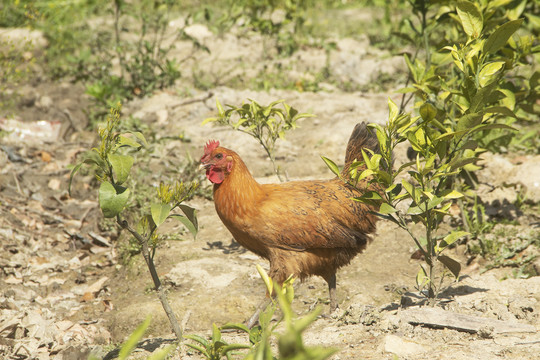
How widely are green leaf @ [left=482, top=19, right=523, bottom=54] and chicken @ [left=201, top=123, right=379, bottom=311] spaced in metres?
1.21

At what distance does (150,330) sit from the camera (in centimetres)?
421

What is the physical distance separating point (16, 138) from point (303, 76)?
4143 mm

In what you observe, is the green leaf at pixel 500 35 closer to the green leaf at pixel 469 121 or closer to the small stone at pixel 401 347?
the green leaf at pixel 469 121

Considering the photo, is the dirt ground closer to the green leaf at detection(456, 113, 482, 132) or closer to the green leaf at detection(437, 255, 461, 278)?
the green leaf at detection(437, 255, 461, 278)

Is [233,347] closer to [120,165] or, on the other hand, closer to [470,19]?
[120,165]

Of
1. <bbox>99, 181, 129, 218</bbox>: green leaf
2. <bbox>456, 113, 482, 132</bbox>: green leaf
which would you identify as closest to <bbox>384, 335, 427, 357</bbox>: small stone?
<bbox>456, 113, 482, 132</bbox>: green leaf

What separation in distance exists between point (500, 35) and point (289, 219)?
1.81 meters

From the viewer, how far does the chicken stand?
13.3ft

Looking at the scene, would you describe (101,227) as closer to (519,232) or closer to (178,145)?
(178,145)

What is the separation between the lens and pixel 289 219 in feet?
13.4

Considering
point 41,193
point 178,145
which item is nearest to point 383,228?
point 178,145

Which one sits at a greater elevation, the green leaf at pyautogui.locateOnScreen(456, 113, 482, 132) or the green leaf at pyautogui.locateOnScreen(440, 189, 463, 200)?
the green leaf at pyautogui.locateOnScreen(456, 113, 482, 132)

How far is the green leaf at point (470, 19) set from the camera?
3680 mm

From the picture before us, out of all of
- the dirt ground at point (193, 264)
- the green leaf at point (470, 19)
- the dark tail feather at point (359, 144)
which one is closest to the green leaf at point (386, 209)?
the dirt ground at point (193, 264)
